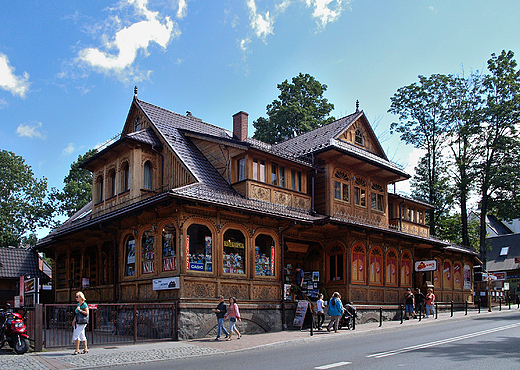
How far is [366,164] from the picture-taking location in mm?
25328

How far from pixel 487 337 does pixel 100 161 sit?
18098mm

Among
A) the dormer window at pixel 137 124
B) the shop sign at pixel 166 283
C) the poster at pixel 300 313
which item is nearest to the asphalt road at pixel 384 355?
the poster at pixel 300 313

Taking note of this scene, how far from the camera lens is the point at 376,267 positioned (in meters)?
25.0

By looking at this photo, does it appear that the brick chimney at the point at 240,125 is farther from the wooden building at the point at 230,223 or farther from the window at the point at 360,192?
the window at the point at 360,192

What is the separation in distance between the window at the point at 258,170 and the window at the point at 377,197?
8.06 metres

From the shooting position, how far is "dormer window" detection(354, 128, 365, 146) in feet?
89.9

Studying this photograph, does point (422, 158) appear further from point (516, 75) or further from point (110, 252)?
point (110, 252)

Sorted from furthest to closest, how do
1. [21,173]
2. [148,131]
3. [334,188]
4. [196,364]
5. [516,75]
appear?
[21,173], [516,75], [334,188], [148,131], [196,364]

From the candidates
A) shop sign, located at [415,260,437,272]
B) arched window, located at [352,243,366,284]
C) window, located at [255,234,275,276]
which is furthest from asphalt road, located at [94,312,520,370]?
shop sign, located at [415,260,437,272]

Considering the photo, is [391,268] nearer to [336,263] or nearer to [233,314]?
[336,263]

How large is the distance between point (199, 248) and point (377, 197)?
485 inches

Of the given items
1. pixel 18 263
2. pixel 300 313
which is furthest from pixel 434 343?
pixel 18 263

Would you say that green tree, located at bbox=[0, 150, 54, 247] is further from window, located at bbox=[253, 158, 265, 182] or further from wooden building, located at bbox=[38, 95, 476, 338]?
window, located at bbox=[253, 158, 265, 182]

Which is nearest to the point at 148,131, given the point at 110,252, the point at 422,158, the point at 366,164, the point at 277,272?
the point at 110,252
